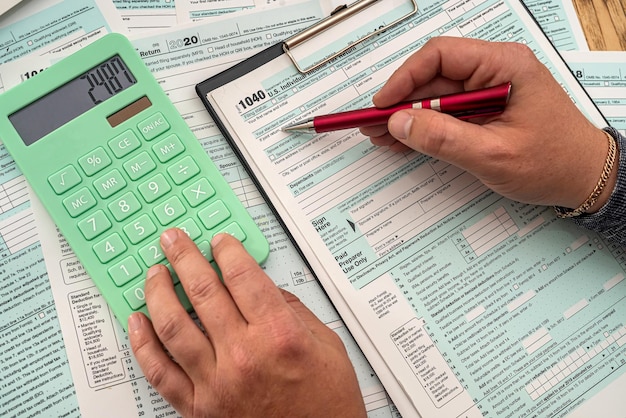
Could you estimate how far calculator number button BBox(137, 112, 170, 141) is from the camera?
1.78 feet

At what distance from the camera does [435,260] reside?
572 millimetres

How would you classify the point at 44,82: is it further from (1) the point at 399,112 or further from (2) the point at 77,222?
(1) the point at 399,112

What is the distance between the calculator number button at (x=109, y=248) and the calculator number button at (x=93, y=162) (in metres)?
0.06

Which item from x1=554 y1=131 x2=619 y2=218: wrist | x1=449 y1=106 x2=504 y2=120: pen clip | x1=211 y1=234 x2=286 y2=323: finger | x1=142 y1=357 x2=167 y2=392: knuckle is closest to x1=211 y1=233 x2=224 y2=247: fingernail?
x1=211 y1=234 x2=286 y2=323: finger

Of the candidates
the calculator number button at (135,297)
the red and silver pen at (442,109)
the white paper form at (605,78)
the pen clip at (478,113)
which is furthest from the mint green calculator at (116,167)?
the white paper form at (605,78)

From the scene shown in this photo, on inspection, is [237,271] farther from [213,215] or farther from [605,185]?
[605,185]

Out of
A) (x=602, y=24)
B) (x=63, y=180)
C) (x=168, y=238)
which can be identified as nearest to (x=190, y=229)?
(x=168, y=238)

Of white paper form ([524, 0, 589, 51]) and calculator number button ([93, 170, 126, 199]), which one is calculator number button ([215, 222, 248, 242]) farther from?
white paper form ([524, 0, 589, 51])

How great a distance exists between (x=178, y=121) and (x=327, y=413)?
301mm

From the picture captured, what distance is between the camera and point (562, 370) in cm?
56

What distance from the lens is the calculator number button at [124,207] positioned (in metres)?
0.52

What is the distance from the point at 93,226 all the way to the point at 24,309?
11cm

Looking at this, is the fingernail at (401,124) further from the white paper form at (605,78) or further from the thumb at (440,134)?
the white paper form at (605,78)

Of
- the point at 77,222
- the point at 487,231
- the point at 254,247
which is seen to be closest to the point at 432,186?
the point at 487,231
